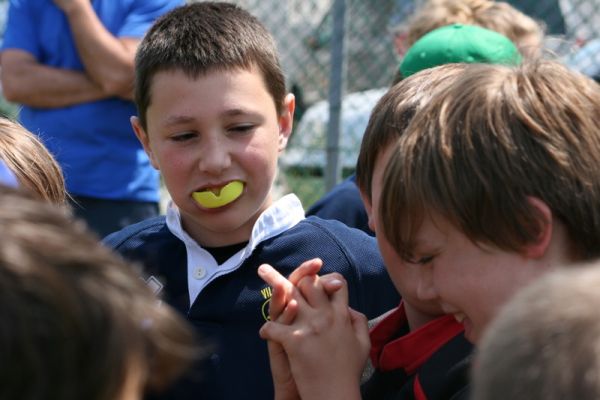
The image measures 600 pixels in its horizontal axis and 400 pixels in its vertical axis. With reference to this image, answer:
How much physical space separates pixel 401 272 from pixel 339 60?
11.1 ft

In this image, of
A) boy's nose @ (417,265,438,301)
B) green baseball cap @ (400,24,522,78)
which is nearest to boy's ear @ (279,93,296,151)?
green baseball cap @ (400,24,522,78)

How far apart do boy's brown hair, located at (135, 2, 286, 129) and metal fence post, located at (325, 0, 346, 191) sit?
250 cm

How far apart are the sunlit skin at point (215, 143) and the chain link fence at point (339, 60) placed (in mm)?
2434

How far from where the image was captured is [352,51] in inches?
225

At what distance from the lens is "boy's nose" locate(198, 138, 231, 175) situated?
254 centimetres

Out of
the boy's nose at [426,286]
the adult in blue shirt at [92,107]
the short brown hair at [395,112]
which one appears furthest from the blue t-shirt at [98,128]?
the boy's nose at [426,286]

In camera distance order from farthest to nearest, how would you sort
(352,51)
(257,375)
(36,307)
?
1. (352,51)
2. (257,375)
3. (36,307)

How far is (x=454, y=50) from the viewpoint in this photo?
3.21m

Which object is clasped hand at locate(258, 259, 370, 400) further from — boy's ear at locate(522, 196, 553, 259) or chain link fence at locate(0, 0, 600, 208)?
chain link fence at locate(0, 0, 600, 208)

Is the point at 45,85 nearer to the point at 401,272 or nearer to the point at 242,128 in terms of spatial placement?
the point at 242,128

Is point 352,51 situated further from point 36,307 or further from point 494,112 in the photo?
point 36,307

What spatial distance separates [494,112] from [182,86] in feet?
3.39

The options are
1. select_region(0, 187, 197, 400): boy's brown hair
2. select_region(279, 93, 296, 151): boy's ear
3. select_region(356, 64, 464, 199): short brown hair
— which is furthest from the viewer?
select_region(279, 93, 296, 151): boy's ear

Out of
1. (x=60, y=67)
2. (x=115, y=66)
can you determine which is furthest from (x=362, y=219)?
(x=60, y=67)
